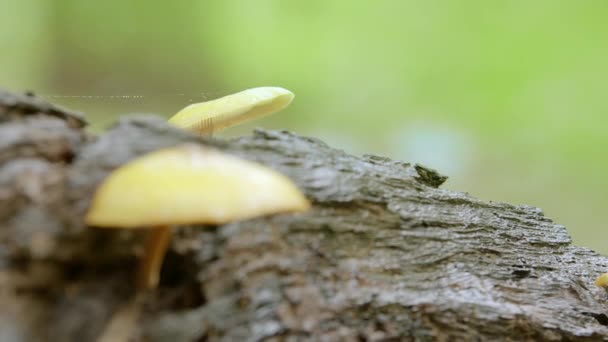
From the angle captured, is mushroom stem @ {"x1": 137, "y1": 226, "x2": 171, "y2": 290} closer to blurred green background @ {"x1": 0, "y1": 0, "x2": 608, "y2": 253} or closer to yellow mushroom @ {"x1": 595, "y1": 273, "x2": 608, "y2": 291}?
Answer: yellow mushroom @ {"x1": 595, "y1": 273, "x2": 608, "y2": 291}

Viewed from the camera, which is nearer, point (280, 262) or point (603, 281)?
point (280, 262)

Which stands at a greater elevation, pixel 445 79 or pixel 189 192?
pixel 445 79

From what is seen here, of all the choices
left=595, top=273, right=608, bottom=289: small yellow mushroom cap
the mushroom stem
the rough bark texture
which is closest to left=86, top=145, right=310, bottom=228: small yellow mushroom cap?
the mushroom stem

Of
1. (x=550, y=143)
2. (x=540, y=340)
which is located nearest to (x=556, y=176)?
(x=550, y=143)

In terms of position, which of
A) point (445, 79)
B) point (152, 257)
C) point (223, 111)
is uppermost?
point (445, 79)

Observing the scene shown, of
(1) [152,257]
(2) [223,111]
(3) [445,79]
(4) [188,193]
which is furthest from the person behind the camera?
(3) [445,79]

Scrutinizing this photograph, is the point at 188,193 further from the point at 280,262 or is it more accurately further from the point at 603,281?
the point at 603,281

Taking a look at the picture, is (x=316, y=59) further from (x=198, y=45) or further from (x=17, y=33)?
(x=17, y=33)

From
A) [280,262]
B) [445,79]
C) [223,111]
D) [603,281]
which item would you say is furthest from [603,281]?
[445,79]

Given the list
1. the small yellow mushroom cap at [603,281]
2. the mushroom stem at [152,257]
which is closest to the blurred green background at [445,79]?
the small yellow mushroom cap at [603,281]
